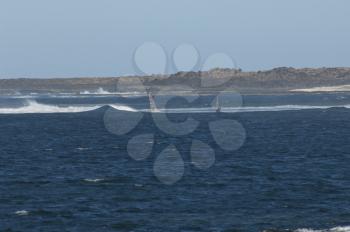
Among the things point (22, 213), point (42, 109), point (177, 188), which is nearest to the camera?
point (22, 213)

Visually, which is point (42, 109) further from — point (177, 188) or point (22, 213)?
point (22, 213)

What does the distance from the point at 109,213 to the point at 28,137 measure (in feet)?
163

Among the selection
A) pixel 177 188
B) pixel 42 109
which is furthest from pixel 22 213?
pixel 42 109

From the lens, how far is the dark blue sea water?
38406 millimetres

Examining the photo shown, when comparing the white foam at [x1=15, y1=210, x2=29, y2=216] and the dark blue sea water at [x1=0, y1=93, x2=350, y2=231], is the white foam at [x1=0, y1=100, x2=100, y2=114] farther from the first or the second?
the white foam at [x1=15, y1=210, x2=29, y2=216]

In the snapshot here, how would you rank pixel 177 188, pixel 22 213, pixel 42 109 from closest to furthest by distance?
pixel 22 213 < pixel 177 188 < pixel 42 109

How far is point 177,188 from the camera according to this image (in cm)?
4788

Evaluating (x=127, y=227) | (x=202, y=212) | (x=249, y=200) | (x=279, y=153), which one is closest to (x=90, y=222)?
(x=127, y=227)

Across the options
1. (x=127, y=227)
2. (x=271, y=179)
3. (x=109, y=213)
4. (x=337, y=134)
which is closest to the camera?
(x=127, y=227)

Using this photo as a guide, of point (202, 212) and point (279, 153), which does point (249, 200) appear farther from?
point (279, 153)

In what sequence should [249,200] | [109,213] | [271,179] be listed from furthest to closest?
[271,179]
[249,200]
[109,213]

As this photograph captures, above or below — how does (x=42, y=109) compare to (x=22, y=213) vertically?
below

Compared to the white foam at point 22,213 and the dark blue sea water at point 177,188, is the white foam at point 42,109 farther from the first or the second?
the white foam at point 22,213

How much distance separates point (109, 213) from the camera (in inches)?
1593
